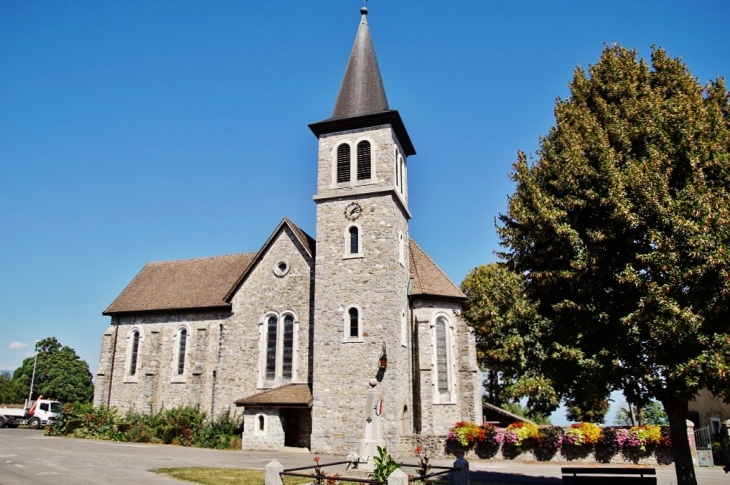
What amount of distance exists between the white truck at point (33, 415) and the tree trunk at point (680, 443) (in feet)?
121

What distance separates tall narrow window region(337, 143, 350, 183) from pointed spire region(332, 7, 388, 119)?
5.51ft

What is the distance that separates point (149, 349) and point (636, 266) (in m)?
27.8

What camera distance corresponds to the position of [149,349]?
3175 centimetres

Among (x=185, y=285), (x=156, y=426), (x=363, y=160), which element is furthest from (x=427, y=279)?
(x=156, y=426)

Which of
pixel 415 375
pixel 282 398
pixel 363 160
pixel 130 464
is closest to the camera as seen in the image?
pixel 130 464

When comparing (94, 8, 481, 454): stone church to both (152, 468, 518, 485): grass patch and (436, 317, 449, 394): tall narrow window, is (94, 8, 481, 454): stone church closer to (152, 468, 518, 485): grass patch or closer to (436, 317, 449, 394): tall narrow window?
(436, 317, 449, 394): tall narrow window

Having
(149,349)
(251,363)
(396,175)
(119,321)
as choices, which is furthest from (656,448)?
(119,321)

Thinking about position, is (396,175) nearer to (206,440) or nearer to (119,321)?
(206,440)

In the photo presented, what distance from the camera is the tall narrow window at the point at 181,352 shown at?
30867 millimetres

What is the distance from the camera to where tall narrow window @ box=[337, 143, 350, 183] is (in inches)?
1077

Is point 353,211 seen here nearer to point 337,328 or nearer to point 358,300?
point 358,300

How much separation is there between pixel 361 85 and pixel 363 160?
4546mm

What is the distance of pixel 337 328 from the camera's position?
25.0m

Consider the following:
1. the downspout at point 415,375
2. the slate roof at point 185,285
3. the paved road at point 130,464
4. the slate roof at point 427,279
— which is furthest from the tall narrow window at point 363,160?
the paved road at point 130,464
